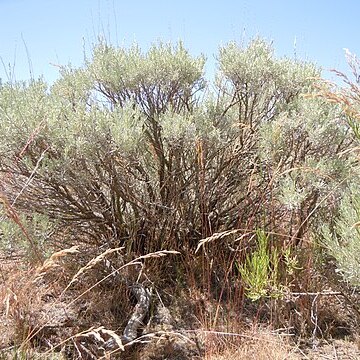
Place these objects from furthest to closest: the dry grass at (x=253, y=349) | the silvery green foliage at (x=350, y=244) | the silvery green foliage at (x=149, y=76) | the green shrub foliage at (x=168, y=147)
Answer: the silvery green foliage at (x=149, y=76) → the green shrub foliage at (x=168, y=147) → the dry grass at (x=253, y=349) → the silvery green foliage at (x=350, y=244)

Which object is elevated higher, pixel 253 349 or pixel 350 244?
pixel 350 244

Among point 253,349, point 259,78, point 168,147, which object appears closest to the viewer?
point 253,349

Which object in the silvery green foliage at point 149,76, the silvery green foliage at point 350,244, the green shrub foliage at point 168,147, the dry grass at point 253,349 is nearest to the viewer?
the silvery green foliage at point 350,244

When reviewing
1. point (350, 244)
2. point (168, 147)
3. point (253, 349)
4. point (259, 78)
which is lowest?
point (253, 349)

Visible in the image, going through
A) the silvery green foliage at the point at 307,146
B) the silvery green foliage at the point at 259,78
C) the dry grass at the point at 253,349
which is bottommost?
the dry grass at the point at 253,349

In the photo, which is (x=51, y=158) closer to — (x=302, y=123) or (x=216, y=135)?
(x=216, y=135)

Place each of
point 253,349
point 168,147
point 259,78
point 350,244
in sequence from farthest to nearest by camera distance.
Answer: point 259,78 < point 168,147 < point 253,349 < point 350,244

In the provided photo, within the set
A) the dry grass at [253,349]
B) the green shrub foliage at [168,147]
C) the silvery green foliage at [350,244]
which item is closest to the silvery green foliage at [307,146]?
the green shrub foliage at [168,147]

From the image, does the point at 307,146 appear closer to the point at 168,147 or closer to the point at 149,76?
the point at 168,147

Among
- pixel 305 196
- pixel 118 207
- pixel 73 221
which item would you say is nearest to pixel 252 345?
pixel 305 196

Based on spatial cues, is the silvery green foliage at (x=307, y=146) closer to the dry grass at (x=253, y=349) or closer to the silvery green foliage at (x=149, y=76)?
the silvery green foliage at (x=149, y=76)

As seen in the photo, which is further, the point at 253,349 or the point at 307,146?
the point at 307,146

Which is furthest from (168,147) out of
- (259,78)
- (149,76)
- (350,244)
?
(350,244)

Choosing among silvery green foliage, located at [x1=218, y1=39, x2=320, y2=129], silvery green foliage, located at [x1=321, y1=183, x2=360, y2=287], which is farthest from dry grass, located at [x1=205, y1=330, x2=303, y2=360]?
silvery green foliage, located at [x1=218, y1=39, x2=320, y2=129]
